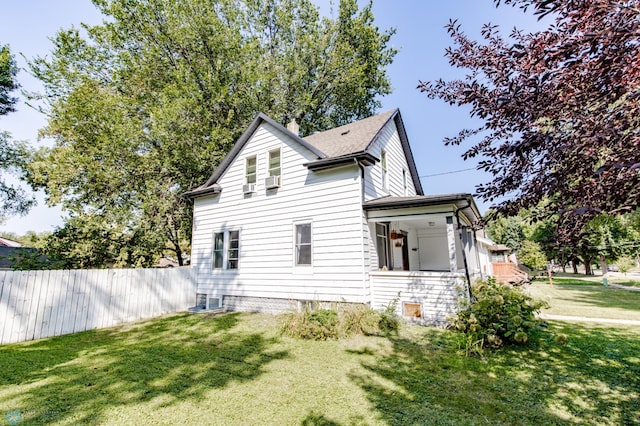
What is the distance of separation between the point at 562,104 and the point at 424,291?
19.0ft

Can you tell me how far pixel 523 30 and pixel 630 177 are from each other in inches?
84.2

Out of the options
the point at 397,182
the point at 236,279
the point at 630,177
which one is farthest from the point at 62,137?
the point at 630,177

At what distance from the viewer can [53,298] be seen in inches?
293

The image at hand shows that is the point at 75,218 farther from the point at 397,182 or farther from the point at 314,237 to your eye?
the point at 397,182

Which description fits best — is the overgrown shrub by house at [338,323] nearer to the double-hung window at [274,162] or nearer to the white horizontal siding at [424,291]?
the white horizontal siding at [424,291]

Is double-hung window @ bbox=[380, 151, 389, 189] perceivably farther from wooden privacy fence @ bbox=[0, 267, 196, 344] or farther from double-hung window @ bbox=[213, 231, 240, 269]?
wooden privacy fence @ bbox=[0, 267, 196, 344]

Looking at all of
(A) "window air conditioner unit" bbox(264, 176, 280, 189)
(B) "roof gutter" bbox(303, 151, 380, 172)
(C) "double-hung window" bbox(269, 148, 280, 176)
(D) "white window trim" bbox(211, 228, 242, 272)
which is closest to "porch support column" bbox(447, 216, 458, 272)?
(B) "roof gutter" bbox(303, 151, 380, 172)

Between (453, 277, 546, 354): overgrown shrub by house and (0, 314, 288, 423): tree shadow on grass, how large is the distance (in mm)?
4120

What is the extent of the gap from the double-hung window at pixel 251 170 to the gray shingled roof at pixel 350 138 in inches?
93.1

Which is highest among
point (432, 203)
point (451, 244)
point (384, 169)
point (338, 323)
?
point (384, 169)

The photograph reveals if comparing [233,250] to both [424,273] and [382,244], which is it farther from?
[424,273]

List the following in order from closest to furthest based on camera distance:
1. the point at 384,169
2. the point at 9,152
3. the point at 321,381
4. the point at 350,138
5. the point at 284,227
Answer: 1. the point at 321,381
2. the point at 284,227
3. the point at 350,138
4. the point at 384,169
5. the point at 9,152

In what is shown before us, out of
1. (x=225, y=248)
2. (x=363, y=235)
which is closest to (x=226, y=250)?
(x=225, y=248)

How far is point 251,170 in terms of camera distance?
11.2 m
